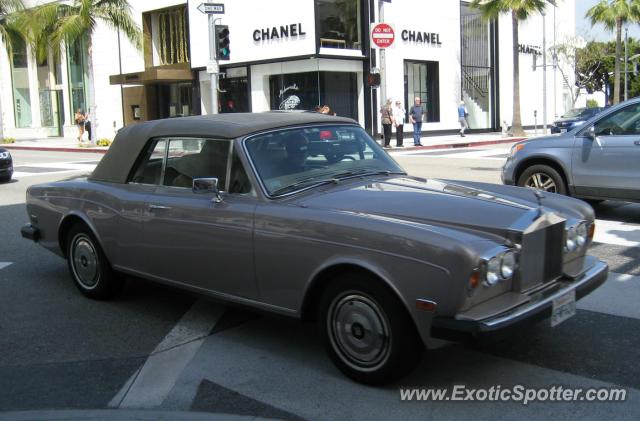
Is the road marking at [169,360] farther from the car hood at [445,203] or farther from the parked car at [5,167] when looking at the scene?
the parked car at [5,167]

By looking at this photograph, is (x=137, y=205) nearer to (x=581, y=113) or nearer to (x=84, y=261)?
(x=84, y=261)

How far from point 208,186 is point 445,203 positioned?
Result: 62.5 inches

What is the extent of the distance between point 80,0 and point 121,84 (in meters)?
7.78

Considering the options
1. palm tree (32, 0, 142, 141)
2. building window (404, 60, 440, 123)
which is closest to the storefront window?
building window (404, 60, 440, 123)

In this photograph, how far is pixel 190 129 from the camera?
5.14 metres

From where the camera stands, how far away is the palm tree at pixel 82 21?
29.6 m

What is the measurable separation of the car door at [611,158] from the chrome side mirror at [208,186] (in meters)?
6.13

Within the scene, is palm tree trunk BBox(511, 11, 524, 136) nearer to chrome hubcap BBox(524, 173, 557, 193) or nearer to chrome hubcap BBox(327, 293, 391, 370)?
chrome hubcap BBox(524, 173, 557, 193)

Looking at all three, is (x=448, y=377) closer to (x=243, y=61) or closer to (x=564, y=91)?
(x=243, y=61)

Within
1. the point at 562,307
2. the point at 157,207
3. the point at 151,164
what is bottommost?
the point at 562,307

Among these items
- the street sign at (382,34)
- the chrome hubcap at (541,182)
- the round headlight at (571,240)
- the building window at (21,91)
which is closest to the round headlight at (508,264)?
the round headlight at (571,240)

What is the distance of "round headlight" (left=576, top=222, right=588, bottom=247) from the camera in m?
4.34

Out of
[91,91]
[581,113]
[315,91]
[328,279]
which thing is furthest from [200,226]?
[581,113]

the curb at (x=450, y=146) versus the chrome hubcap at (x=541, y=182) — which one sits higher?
the curb at (x=450, y=146)
